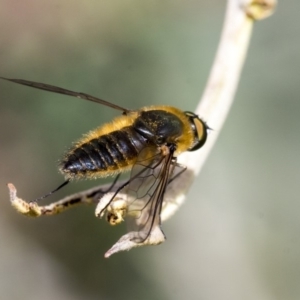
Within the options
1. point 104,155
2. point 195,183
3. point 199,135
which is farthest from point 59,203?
point 195,183

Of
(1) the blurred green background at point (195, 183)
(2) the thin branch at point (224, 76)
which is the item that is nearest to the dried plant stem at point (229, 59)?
(2) the thin branch at point (224, 76)

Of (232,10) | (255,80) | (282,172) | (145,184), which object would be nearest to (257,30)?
(255,80)

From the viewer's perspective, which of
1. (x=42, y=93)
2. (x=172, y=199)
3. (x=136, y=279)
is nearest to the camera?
(x=172, y=199)

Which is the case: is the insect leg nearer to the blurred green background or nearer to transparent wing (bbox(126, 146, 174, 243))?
transparent wing (bbox(126, 146, 174, 243))

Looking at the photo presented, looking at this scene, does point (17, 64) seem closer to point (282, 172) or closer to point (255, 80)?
point (255, 80)

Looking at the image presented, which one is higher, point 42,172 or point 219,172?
point 219,172

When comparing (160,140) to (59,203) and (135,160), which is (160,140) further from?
(59,203)
